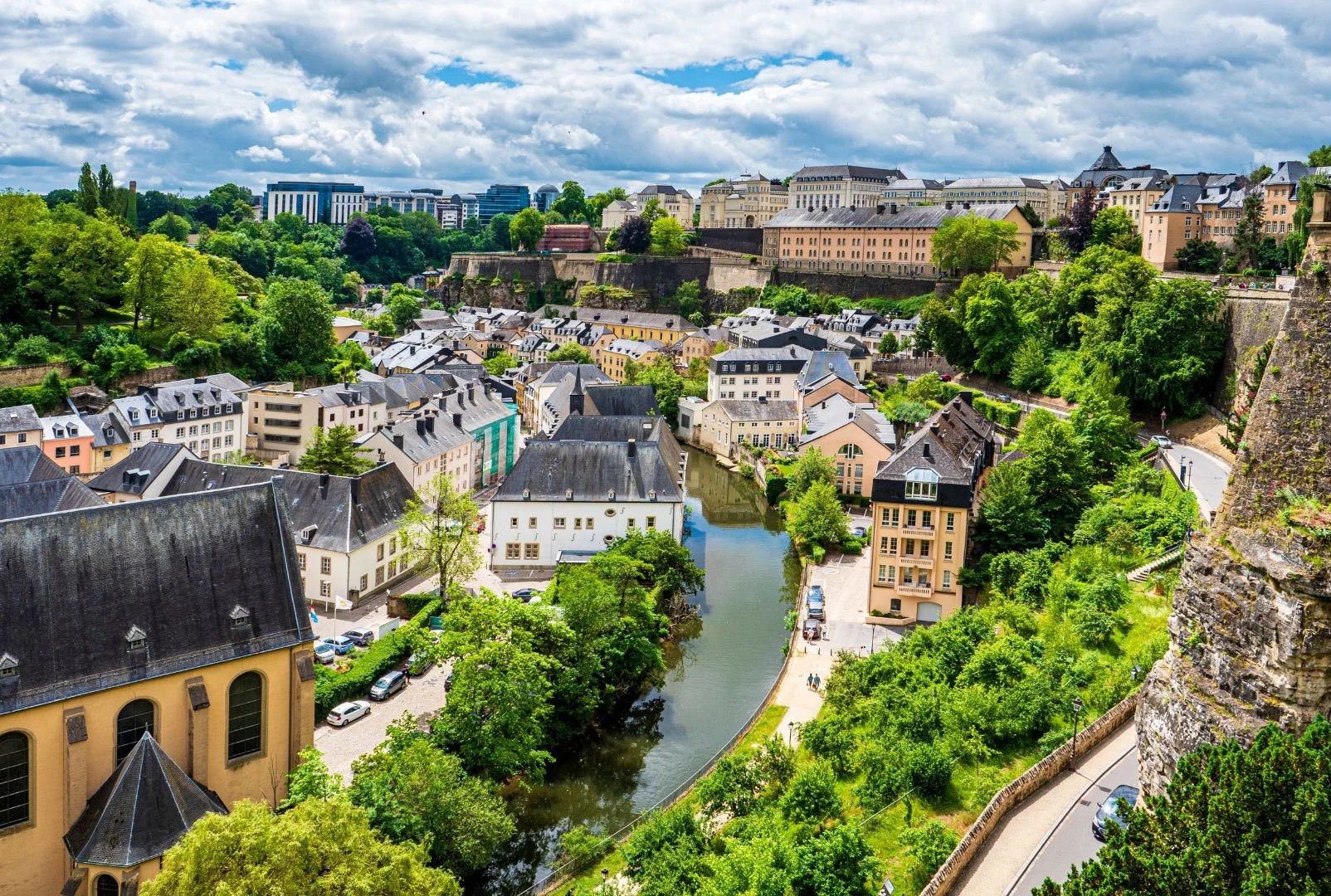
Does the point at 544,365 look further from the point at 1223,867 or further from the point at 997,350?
the point at 1223,867

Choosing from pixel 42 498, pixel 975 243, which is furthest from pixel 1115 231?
pixel 42 498

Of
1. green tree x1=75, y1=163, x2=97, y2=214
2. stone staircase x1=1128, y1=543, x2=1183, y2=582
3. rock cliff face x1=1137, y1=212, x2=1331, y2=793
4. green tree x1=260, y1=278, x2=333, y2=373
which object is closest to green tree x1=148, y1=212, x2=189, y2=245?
green tree x1=75, y1=163, x2=97, y2=214

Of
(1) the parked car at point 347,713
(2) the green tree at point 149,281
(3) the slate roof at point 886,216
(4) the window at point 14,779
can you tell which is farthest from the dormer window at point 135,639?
(3) the slate roof at point 886,216

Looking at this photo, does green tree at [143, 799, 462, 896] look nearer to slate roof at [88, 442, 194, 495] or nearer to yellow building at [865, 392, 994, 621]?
yellow building at [865, 392, 994, 621]

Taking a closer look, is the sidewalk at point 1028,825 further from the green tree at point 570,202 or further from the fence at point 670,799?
the green tree at point 570,202

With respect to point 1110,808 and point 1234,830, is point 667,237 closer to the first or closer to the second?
point 1110,808
